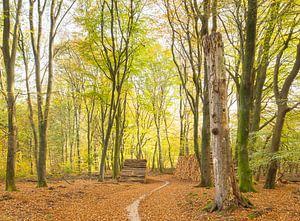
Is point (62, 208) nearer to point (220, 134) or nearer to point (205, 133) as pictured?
point (220, 134)

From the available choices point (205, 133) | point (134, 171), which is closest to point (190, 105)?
point (205, 133)

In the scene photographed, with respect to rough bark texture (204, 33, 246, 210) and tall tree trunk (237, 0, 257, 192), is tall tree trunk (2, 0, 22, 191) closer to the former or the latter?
rough bark texture (204, 33, 246, 210)

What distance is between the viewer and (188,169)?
68.8ft

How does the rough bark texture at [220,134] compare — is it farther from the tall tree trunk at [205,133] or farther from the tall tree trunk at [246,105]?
the tall tree trunk at [205,133]

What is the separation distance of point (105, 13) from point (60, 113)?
19.5 meters

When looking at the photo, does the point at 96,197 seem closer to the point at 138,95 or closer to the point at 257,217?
the point at 257,217

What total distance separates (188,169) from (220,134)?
15.3 meters

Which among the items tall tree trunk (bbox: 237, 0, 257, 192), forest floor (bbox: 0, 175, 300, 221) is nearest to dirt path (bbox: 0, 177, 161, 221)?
forest floor (bbox: 0, 175, 300, 221)

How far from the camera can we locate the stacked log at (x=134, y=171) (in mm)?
19816

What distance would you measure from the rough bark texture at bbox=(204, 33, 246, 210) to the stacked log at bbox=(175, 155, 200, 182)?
13154 millimetres

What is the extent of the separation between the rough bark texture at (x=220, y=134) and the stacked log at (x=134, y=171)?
45.9 ft

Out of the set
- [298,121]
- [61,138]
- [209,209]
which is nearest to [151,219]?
[209,209]

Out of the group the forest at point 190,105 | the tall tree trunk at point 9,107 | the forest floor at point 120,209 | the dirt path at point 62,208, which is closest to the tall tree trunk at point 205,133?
the forest at point 190,105

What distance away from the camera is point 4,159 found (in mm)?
17172
